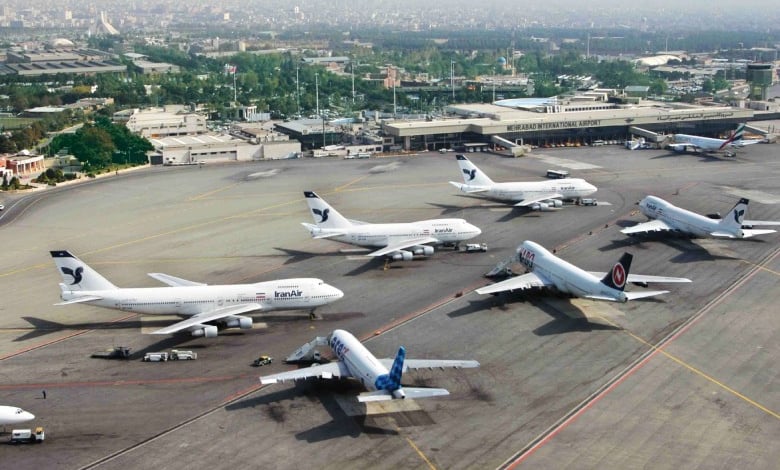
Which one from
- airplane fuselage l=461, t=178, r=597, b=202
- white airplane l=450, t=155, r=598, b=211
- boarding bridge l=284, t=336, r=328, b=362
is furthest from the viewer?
airplane fuselage l=461, t=178, r=597, b=202

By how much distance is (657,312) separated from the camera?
85625 millimetres

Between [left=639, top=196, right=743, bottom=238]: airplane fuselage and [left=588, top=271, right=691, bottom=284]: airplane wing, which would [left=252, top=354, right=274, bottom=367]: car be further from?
[left=639, top=196, right=743, bottom=238]: airplane fuselage

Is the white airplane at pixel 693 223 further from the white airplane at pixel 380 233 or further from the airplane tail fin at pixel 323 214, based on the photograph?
the airplane tail fin at pixel 323 214

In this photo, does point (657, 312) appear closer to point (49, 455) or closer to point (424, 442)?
point (424, 442)

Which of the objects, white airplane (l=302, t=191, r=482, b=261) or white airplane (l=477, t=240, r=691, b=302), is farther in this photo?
white airplane (l=302, t=191, r=482, b=261)

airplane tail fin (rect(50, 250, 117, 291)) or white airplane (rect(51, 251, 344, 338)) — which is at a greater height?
airplane tail fin (rect(50, 250, 117, 291))

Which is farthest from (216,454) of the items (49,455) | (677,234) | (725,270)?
(677,234)

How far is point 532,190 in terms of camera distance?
13600cm

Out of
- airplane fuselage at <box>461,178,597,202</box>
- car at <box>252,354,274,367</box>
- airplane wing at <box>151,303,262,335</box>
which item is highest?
airplane fuselage at <box>461,178,597,202</box>

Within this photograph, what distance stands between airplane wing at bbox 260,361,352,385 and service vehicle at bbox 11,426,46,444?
639 inches

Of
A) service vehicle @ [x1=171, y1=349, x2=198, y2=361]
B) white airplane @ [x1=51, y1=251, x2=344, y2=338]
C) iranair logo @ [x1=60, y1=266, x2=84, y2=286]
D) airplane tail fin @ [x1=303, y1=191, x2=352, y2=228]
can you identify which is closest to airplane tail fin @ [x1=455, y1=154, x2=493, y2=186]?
airplane tail fin @ [x1=303, y1=191, x2=352, y2=228]

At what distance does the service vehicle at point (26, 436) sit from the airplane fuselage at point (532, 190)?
292 feet

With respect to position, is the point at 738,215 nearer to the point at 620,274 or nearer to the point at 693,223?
the point at 693,223

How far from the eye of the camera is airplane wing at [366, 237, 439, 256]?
104375 mm
